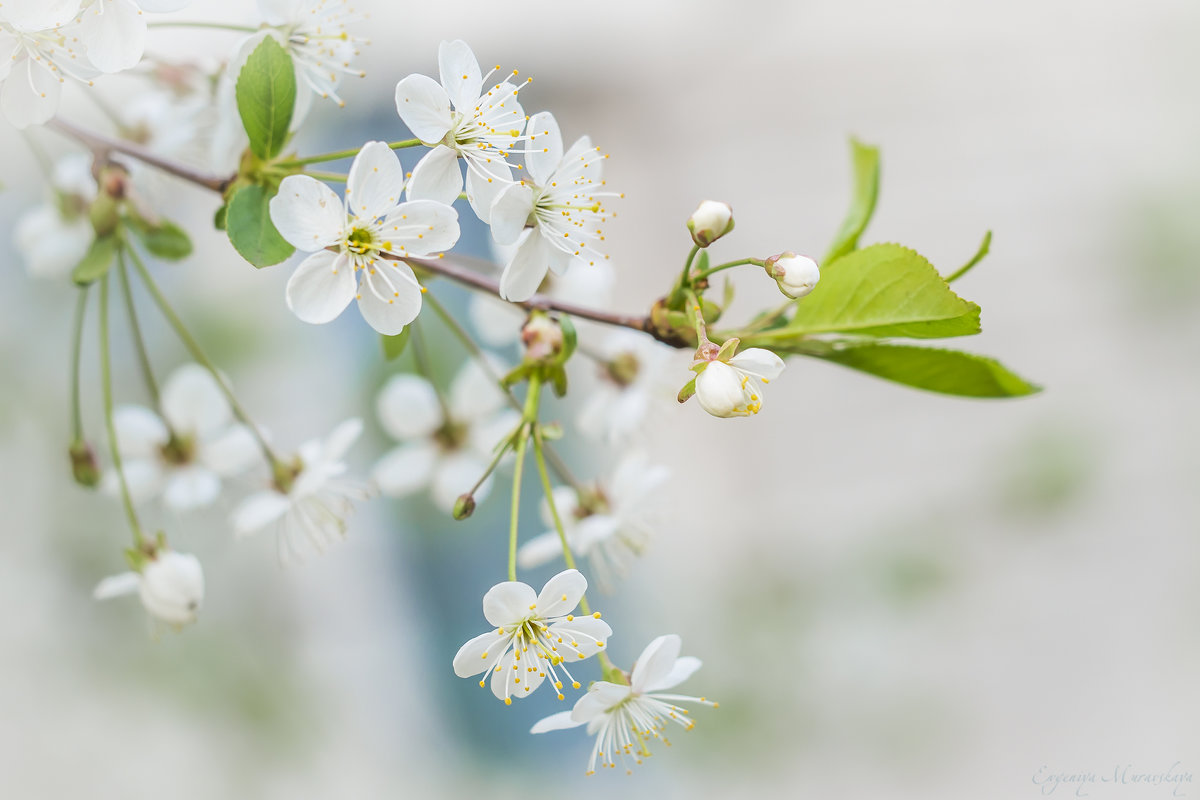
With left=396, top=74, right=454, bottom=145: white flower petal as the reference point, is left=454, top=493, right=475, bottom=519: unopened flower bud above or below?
below

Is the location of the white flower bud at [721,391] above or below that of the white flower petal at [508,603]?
above

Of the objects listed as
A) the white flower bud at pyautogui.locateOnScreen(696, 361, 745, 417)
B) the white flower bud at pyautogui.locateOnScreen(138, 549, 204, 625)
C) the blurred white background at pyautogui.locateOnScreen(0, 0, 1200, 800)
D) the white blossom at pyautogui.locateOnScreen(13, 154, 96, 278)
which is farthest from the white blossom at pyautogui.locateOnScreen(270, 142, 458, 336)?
the blurred white background at pyautogui.locateOnScreen(0, 0, 1200, 800)

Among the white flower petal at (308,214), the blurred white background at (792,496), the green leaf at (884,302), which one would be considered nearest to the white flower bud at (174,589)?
the white flower petal at (308,214)

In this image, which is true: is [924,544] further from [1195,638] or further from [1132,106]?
[1132,106]

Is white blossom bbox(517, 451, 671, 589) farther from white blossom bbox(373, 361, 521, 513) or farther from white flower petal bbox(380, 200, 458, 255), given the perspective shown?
white flower petal bbox(380, 200, 458, 255)

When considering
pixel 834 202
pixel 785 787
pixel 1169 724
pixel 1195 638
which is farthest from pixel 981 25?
pixel 785 787

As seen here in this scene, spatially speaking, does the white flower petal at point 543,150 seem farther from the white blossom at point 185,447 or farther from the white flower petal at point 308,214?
the white blossom at point 185,447
